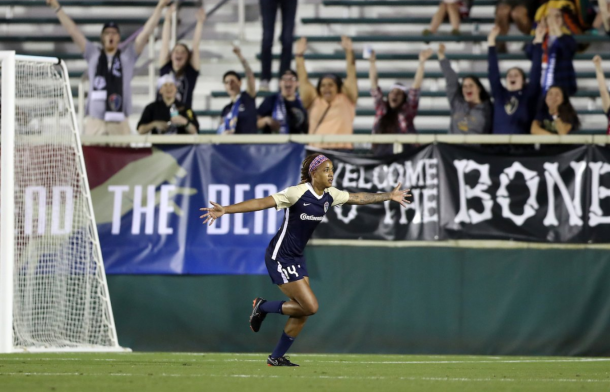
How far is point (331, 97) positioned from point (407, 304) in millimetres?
2920

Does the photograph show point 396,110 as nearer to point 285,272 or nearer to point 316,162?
point 316,162

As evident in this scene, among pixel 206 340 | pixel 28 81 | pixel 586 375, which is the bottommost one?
pixel 206 340

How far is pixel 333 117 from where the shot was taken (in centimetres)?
1405

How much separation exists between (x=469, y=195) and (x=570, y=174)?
1252 mm

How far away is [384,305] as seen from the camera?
13352 millimetres

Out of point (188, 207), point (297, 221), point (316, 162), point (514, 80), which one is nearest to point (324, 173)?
point (316, 162)

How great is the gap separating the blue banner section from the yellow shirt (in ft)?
2.25

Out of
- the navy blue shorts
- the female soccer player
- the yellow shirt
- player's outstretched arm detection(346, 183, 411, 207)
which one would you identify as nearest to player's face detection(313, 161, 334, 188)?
the female soccer player

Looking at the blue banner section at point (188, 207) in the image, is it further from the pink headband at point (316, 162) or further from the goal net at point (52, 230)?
the pink headband at point (316, 162)

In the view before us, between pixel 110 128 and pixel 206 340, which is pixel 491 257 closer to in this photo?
pixel 206 340

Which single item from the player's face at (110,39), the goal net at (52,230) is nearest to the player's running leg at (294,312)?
the goal net at (52,230)

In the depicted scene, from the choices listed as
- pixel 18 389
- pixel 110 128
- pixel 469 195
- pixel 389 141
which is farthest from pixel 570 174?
pixel 18 389

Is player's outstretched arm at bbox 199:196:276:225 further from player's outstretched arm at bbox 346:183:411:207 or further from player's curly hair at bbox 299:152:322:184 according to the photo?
player's outstretched arm at bbox 346:183:411:207

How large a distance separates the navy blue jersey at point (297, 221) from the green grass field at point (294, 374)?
1.08 meters
